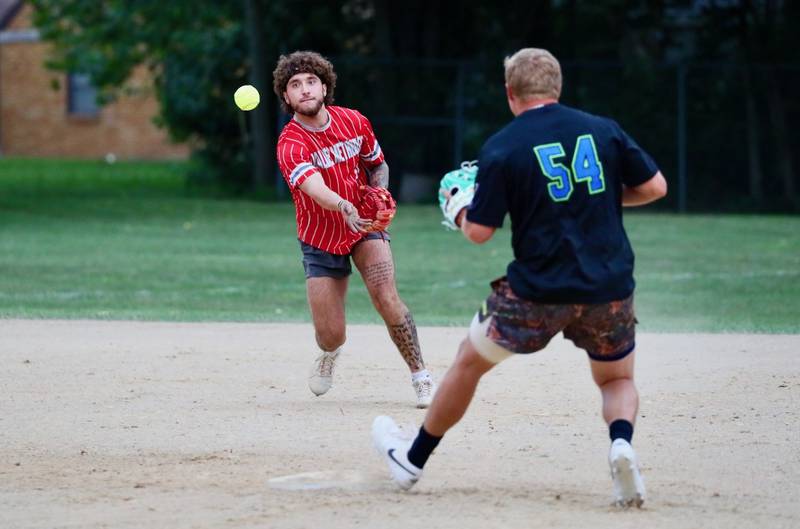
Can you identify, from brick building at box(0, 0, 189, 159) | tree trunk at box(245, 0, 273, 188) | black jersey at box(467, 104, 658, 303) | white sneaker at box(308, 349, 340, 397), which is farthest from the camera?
brick building at box(0, 0, 189, 159)

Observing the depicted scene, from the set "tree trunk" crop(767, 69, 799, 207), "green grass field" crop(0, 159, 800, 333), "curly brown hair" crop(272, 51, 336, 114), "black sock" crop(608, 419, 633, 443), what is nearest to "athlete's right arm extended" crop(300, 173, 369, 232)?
"curly brown hair" crop(272, 51, 336, 114)

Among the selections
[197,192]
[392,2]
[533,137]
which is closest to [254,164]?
[197,192]

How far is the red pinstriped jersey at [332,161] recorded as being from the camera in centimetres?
769

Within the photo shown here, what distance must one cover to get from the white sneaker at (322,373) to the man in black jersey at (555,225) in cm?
259

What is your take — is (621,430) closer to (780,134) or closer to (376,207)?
(376,207)

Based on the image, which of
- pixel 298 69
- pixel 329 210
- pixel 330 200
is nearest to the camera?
pixel 330 200

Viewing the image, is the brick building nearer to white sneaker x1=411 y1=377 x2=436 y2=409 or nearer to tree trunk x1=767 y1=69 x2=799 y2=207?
tree trunk x1=767 y1=69 x2=799 y2=207

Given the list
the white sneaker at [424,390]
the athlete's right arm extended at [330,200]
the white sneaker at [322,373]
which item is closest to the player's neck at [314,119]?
the athlete's right arm extended at [330,200]

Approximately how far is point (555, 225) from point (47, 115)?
47.9 m

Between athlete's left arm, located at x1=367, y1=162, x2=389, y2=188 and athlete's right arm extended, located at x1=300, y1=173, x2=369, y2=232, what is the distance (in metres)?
0.46

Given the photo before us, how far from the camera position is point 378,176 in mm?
7945

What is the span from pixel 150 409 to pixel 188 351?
221 centimetres

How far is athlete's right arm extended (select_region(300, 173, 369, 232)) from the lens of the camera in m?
7.20

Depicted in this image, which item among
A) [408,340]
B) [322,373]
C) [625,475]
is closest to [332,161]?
[408,340]
